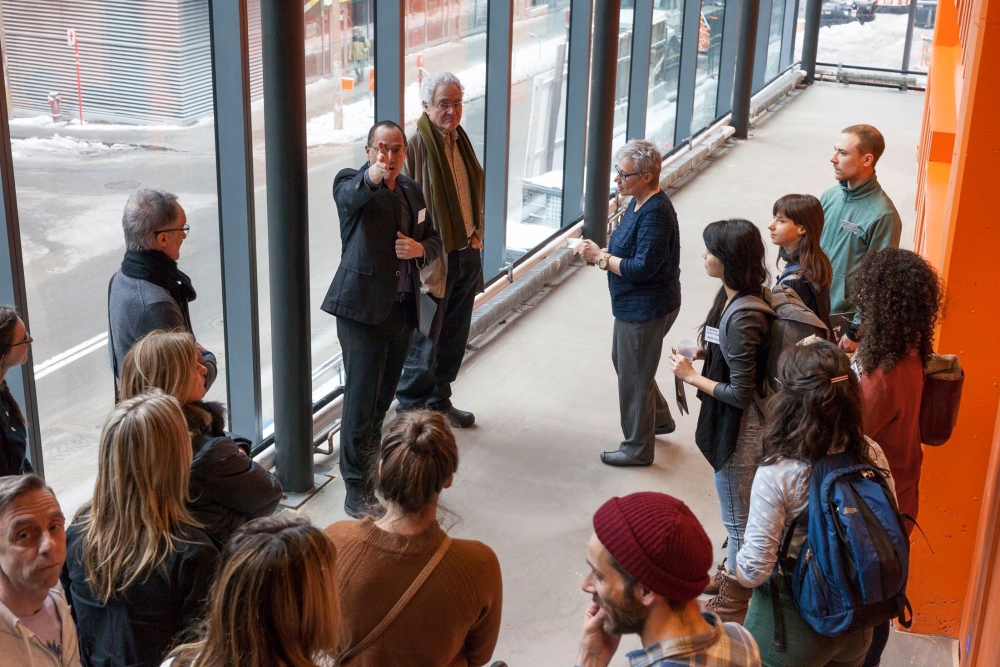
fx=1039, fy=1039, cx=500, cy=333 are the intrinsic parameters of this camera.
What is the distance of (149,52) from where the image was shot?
169 inches

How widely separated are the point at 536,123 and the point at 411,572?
6559 millimetres

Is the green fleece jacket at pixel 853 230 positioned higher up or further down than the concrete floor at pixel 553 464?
higher up

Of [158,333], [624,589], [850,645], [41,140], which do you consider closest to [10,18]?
[41,140]

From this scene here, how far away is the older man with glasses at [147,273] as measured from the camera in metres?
3.66

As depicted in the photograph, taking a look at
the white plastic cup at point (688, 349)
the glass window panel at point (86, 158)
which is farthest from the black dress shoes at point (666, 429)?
the glass window panel at point (86, 158)

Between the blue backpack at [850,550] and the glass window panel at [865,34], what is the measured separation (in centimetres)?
1733

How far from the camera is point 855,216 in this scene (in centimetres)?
509

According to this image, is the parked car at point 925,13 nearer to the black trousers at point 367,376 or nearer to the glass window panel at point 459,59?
the glass window panel at point 459,59

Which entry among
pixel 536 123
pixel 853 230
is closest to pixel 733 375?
pixel 853 230

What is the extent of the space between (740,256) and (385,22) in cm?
292

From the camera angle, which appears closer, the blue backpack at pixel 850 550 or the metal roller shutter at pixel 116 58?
the blue backpack at pixel 850 550

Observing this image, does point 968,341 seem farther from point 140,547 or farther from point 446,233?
point 140,547

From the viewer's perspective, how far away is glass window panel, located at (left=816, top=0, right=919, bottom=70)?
61.3 ft

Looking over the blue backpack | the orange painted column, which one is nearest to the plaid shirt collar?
the blue backpack
